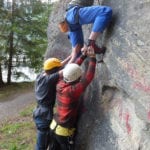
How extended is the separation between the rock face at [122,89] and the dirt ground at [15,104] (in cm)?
579

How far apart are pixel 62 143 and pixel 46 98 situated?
93 cm

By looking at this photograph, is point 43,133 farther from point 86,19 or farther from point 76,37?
point 86,19

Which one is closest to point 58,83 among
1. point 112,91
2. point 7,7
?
point 112,91

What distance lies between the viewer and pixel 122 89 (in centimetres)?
616

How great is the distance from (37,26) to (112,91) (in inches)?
453

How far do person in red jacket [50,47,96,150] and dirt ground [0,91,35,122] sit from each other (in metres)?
5.43

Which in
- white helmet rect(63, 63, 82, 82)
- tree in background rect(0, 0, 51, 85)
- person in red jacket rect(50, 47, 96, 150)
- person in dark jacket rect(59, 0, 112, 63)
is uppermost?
person in dark jacket rect(59, 0, 112, 63)

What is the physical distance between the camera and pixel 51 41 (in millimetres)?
10539

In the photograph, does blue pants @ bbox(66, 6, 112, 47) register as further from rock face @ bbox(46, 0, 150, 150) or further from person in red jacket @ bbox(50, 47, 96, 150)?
person in red jacket @ bbox(50, 47, 96, 150)

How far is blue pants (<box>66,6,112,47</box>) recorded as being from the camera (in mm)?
6387

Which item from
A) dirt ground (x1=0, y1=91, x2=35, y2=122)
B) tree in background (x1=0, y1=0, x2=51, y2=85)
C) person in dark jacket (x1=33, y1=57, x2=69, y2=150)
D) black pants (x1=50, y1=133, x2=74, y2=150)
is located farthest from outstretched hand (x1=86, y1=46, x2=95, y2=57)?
tree in background (x1=0, y1=0, x2=51, y2=85)

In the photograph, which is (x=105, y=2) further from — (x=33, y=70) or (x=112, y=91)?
(x=33, y=70)

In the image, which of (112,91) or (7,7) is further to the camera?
(7,7)

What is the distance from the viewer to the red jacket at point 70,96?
21.8 ft
